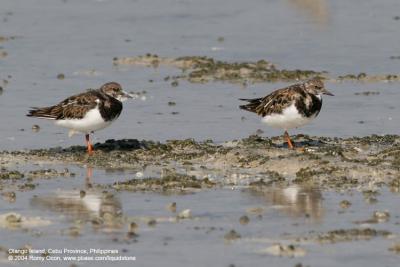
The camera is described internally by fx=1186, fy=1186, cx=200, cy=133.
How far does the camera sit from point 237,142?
17.1 meters

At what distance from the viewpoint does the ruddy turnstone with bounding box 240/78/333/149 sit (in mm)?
16578

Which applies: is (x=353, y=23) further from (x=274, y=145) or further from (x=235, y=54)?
(x=274, y=145)

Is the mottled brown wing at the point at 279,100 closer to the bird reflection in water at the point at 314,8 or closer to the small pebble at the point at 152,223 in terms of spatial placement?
the small pebble at the point at 152,223

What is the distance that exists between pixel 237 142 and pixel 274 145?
0.54 metres

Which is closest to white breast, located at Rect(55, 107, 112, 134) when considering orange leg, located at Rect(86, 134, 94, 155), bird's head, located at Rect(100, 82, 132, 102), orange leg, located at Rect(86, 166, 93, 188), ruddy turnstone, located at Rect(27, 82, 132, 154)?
ruddy turnstone, located at Rect(27, 82, 132, 154)

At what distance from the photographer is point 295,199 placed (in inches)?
534

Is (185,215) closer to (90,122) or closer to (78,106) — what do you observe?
(90,122)

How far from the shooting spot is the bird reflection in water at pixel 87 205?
1246 centimetres

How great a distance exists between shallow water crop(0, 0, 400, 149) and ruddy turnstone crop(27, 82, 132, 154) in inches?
27.1

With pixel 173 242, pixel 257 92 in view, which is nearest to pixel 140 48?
pixel 257 92

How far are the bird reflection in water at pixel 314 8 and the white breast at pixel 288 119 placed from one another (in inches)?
451

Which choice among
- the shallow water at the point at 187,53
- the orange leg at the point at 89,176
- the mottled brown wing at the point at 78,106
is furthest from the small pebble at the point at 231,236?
the shallow water at the point at 187,53

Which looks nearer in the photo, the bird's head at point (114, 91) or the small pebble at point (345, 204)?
the small pebble at point (345, 204)

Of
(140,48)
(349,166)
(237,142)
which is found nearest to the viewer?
(349,166)
